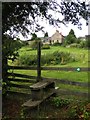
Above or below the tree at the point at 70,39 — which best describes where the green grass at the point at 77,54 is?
below

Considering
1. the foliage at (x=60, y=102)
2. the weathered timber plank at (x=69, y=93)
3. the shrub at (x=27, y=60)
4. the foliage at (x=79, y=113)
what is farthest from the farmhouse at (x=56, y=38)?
the foliage at (x=79, y=113)

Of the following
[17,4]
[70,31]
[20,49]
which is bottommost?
[20,49]

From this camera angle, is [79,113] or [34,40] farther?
[34,40]

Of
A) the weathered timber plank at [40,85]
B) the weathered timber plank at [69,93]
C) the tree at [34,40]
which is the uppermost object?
the tree at [34,40]

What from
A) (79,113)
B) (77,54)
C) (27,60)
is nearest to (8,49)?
(27,60)

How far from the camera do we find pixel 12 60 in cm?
647

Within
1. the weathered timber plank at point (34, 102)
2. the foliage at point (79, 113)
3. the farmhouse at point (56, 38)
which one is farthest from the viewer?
the farmhouse at point (56, 38)

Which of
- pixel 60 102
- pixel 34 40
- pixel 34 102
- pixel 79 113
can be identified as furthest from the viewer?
pixel 34 40

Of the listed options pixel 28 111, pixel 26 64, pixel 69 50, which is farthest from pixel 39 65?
pixel 28 111

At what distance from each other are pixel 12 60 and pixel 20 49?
14.6 inches

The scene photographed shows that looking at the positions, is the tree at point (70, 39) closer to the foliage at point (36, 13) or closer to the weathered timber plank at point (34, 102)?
the foliage at point (36, 13)

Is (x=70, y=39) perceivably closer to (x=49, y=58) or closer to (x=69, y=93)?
(x=49, y=58)

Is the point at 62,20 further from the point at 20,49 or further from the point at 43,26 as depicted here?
the point at 20,49

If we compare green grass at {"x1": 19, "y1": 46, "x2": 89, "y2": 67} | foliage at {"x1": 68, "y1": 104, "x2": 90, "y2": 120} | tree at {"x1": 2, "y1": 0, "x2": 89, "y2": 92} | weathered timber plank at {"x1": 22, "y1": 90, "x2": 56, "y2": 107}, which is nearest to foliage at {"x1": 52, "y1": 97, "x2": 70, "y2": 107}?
weathered timber plank at {"x1": 22, "y1": 90, "x2": 56, "y2": 107}
